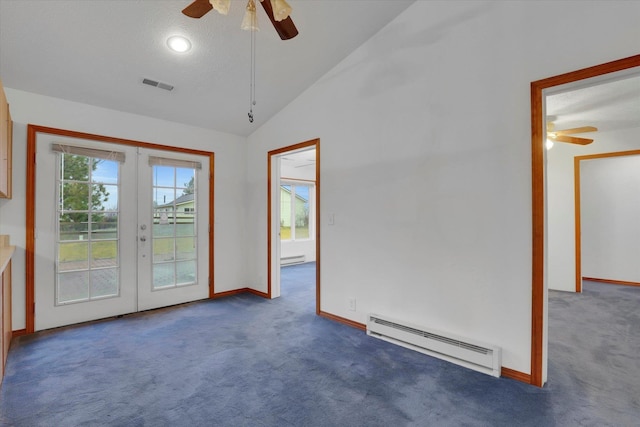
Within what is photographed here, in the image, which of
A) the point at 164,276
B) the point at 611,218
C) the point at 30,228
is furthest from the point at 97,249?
the point at 611,218

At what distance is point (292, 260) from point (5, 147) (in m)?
5.16

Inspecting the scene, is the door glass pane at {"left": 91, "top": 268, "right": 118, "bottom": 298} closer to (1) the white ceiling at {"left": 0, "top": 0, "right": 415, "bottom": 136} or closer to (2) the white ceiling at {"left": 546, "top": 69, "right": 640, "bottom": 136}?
(1) the white ceiling at {"left": 0, "top": 0, "right": 415, "bottom": 136}

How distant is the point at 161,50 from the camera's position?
2.67 metres

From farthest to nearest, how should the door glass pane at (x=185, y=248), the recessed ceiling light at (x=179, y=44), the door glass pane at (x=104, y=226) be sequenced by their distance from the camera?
the door glass pane at (x=185, y=248), the door glass pane at (x=104, y=226), the recessed ceiling light at (x=179, y=44)

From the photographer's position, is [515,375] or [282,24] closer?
[282,24]

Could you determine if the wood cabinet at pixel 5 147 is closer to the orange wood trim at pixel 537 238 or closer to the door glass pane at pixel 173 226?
the door glass pane at pixel 173 226

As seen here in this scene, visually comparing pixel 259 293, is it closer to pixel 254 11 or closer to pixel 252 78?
pixel 252 78

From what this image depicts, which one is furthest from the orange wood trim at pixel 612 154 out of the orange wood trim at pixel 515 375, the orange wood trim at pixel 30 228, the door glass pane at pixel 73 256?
the orange wood trim at pixel 30 228

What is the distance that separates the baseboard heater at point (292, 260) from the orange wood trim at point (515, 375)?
505 centimetres

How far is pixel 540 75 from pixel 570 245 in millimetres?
3771

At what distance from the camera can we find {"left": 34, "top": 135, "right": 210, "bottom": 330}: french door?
3.05 m

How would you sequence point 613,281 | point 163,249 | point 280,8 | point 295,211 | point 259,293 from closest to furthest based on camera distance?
point 280,8, point 163,249, point 259,293, point 613,281, point 295,211

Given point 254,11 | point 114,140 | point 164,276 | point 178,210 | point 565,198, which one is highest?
point 254,11

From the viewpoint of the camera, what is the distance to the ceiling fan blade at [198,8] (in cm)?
173
